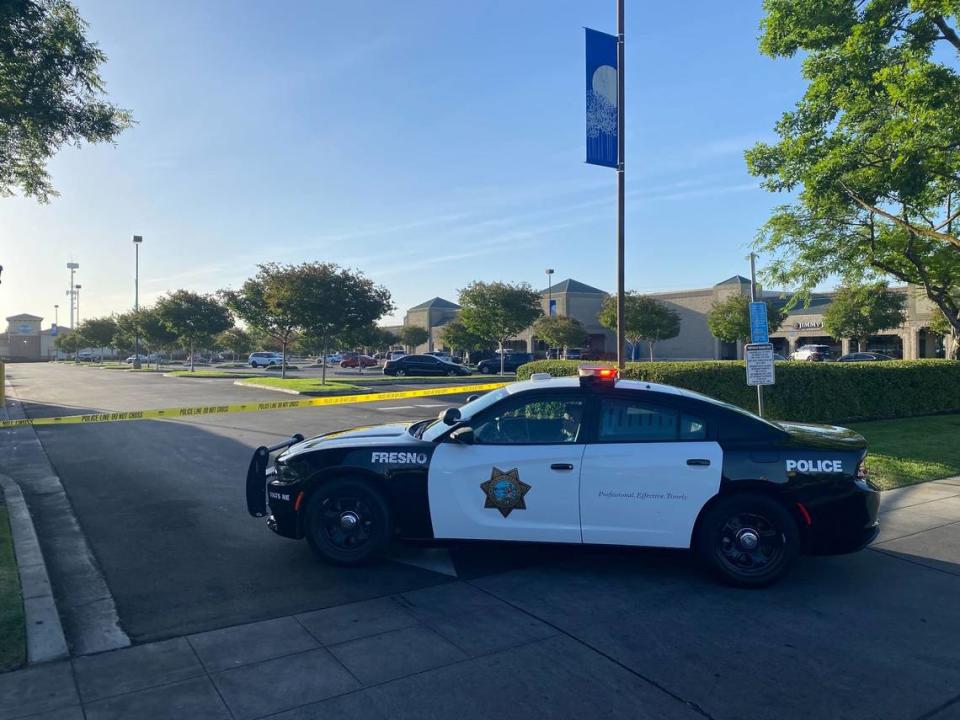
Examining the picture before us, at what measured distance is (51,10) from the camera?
31.7ft

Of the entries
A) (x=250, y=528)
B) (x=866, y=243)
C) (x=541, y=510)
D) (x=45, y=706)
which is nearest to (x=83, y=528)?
(x=250, y=528)

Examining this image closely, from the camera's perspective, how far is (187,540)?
6348 millimetres

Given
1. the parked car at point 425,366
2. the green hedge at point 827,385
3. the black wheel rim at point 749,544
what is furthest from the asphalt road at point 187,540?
the parked car at point 425,366

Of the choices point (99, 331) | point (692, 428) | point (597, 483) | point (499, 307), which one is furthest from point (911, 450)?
point (99, 331)

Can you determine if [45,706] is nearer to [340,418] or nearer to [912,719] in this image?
[912,719]

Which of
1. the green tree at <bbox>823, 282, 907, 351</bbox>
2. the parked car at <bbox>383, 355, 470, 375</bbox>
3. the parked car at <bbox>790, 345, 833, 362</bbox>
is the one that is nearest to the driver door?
the parked car at <bbox>383, 355, 470, 375</bbox>

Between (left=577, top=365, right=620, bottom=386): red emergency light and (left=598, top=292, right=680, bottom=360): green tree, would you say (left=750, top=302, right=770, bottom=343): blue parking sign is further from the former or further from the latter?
(left=598, top=292, right=680, bottom=360): green tree

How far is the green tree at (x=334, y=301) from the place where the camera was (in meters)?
29.4

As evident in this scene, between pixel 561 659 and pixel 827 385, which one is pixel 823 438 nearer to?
pixel 561 659

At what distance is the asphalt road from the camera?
4840mm

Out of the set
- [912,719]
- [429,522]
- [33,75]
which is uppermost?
[33,75]

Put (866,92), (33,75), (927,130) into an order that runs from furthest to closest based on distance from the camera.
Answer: (866,92)
(927,130)
(33,75)

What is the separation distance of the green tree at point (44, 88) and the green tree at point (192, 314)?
3441cm

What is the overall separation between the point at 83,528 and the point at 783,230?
1503 centimetres
